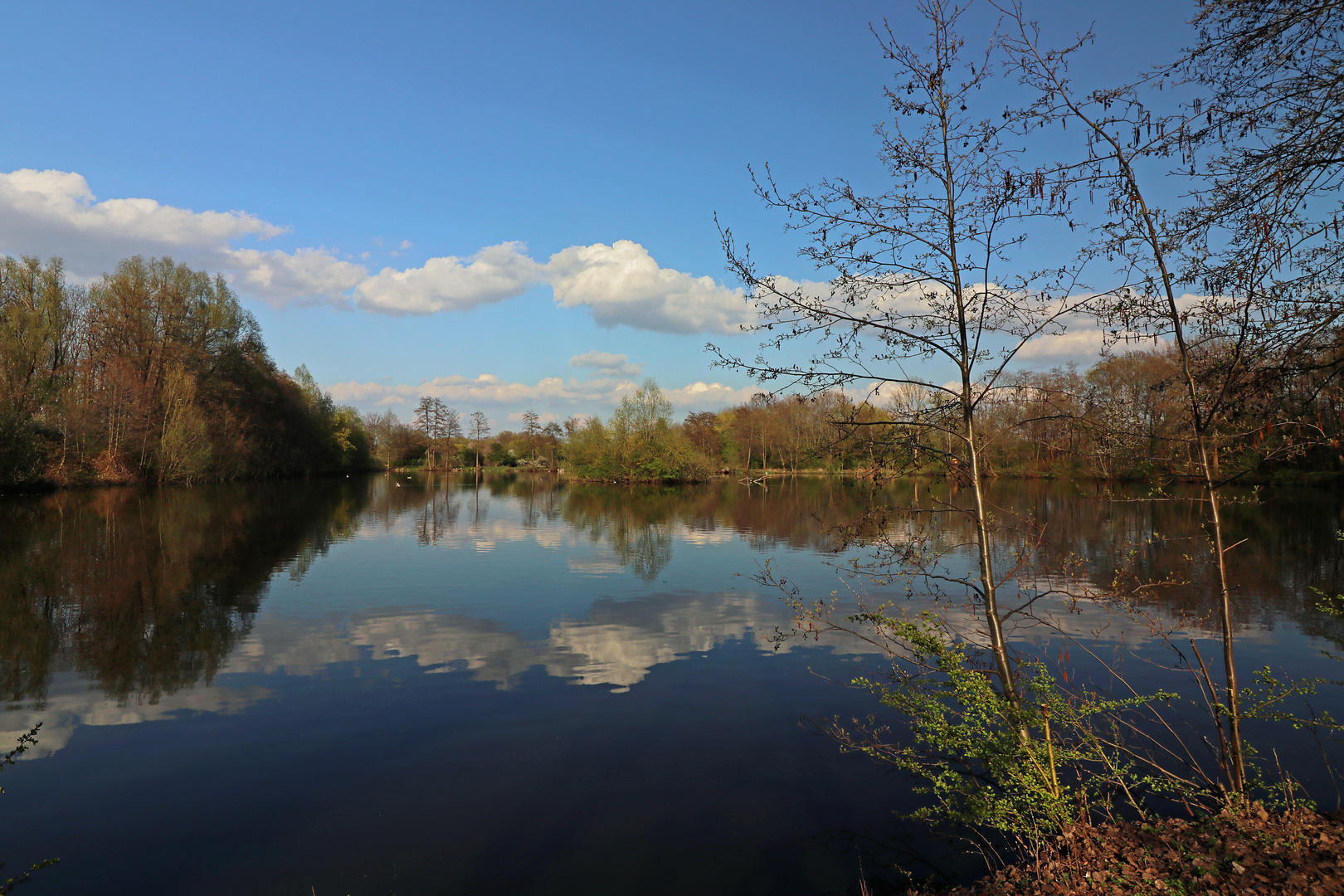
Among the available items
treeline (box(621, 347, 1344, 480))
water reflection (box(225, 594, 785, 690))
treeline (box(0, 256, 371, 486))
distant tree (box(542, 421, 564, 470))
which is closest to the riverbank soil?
treeline (box(621, 347, 1344, 480))

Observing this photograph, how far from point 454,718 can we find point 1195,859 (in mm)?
6354

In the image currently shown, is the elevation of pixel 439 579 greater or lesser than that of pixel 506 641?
greater

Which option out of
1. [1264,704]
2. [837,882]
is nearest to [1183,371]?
[1264,704]

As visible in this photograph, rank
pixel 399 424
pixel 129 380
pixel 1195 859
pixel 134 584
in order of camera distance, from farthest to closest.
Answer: pixel 399 424 < pixel 129 380 < pixel 134 584 < pixel 1195 859

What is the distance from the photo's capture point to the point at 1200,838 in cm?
441

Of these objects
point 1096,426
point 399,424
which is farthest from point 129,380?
point 399,424

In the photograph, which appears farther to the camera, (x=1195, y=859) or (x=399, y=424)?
(x=399, y=424)

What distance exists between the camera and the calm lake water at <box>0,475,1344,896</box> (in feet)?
16.4

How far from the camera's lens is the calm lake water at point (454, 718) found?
16.4 ft

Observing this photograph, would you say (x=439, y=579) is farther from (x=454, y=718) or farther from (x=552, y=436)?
(x=552, y=436)

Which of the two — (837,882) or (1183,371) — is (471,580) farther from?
(1183,371)

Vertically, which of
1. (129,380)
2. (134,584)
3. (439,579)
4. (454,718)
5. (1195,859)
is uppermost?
(129,380)

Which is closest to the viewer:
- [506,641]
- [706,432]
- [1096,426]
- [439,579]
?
[1096,426]

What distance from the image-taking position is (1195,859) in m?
4.16
